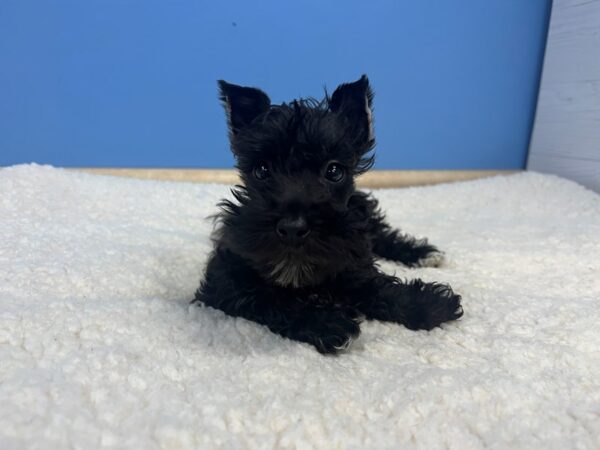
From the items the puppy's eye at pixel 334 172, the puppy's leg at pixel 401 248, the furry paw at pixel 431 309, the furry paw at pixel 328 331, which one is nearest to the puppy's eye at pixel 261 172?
the puppy's eye at pixel 334 172

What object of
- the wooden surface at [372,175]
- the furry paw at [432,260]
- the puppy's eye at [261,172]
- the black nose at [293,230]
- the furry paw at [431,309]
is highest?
the puppy's eye at [261,172]

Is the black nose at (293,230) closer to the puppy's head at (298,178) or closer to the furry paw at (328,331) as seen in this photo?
the puppy's head at (298,178)

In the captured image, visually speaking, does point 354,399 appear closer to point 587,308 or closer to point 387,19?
point 587,308

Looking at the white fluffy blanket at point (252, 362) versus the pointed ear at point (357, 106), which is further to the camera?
the pointed ear at point (357, 106)

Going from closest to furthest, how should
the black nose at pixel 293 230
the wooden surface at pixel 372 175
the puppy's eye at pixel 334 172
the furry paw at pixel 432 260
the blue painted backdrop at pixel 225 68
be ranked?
the black nose at pixel 293 230
the puppy's eye at pixel 334 172
the furry paw at pixel 432 260
the blue painted backdrop at pixel 225 68
the wooden surface at pixel 372 175

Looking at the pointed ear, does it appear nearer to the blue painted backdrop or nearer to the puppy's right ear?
the puppy's right ear

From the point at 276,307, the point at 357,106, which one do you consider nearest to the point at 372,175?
the point at 357,106

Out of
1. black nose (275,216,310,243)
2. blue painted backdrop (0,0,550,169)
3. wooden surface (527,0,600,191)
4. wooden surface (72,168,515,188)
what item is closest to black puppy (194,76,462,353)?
black nose (275,216,310,243)

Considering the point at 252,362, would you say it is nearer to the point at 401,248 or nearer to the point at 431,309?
the point at 431,309
